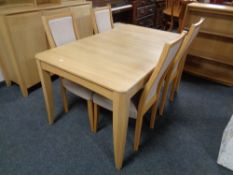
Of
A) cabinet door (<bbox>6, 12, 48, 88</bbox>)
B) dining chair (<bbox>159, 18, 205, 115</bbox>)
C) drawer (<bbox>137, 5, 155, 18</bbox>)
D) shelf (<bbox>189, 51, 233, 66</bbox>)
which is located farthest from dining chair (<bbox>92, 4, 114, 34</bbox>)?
drawer (<bbox>137, 5, 155, 18</bbox>)

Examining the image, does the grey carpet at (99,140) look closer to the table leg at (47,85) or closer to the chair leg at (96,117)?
the chair leg at (96,117)

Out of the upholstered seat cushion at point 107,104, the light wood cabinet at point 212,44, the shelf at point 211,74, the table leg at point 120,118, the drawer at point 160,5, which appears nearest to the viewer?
the table leg at point 120,118

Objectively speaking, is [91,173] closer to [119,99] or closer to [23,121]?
[119,99]

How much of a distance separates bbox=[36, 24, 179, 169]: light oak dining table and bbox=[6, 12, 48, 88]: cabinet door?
0.65 metres

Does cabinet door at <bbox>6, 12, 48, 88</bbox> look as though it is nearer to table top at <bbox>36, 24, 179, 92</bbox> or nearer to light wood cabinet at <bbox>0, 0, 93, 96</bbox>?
light wood cabinet at <bbox>0, 0, 93, 96</bbox>

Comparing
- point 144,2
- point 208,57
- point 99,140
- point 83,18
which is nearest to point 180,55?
point 99,140

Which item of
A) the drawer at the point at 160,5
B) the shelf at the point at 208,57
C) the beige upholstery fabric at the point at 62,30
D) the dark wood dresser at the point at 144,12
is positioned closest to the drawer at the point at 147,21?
the dark wood dresser at the point at 144,12

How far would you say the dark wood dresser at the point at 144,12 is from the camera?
3.37 meters

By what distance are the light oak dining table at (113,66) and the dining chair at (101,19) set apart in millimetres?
355

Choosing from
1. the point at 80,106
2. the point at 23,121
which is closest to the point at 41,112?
the point at 23,121

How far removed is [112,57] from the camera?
1398mm

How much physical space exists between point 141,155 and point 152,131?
32 cm

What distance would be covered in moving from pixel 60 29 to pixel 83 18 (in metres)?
0.83

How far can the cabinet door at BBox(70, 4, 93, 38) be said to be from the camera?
2360mm
